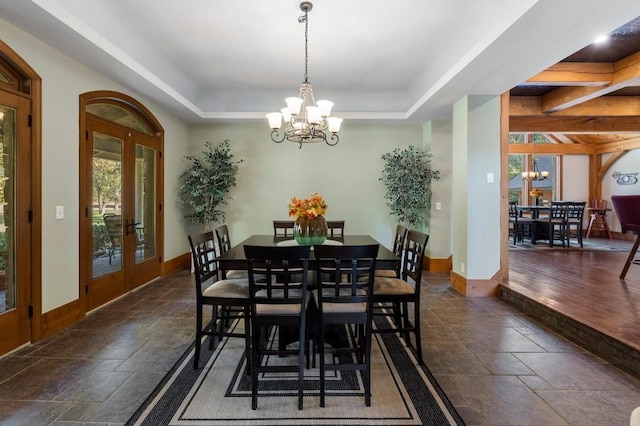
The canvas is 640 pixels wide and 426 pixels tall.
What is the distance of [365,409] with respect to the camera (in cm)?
194

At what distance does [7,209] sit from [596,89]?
689cm

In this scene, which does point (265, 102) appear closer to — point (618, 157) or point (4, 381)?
point (4, 381)

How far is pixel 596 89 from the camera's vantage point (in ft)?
14.7

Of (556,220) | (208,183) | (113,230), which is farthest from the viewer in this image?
(556,220)

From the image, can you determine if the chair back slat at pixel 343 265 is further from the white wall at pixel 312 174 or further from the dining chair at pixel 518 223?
the dining chair at pixel 518 223

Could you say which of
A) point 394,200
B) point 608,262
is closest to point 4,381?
point 394,200

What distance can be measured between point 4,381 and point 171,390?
3.90 ft

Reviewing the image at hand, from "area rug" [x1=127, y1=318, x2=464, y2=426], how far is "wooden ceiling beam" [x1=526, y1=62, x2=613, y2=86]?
3.99 m

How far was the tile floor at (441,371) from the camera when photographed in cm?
191

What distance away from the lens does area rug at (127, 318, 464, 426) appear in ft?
6.08

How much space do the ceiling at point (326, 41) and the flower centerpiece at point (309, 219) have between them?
177 centimetres

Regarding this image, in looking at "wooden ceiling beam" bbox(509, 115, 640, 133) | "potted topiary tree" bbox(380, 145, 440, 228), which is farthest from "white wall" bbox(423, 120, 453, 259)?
"wooden ceiling beam" bbox(509, 115, 640, 133)

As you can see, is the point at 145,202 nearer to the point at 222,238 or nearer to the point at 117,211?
the point at 117,211

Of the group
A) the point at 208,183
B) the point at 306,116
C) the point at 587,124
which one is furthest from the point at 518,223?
the point at 208,183
